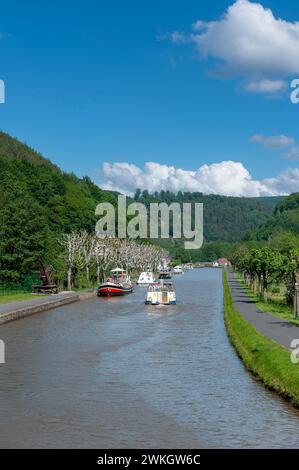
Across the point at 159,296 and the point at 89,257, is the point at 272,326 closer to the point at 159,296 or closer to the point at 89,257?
the point at 159,296

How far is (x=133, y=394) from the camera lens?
92.9 feet

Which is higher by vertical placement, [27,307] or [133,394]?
[27,307]

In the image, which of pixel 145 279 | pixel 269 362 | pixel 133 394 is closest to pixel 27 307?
pixel 269 362

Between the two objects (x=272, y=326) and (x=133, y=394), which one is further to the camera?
(x=272, y=326)

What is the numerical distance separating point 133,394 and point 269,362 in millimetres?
6750

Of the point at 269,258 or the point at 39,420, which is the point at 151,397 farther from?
the point at 269,258

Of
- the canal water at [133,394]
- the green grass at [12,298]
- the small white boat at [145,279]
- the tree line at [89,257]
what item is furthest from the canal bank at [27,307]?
the small white boat at [145,279]

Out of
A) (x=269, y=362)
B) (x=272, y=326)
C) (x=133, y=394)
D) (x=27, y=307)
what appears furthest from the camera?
(x=27, y=307)

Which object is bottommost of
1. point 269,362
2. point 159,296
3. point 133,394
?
point 133,394

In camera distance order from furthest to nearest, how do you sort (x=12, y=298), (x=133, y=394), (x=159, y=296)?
1. (x=159, y=296)
2. (x=12, y=298)
3. (x=133, y=394)

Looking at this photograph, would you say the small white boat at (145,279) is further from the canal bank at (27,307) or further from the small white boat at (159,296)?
the small white boat at (159,296)

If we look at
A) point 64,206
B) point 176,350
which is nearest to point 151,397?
point 176,350

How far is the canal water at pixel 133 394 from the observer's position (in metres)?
21.9

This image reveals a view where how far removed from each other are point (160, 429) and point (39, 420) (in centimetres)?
431
